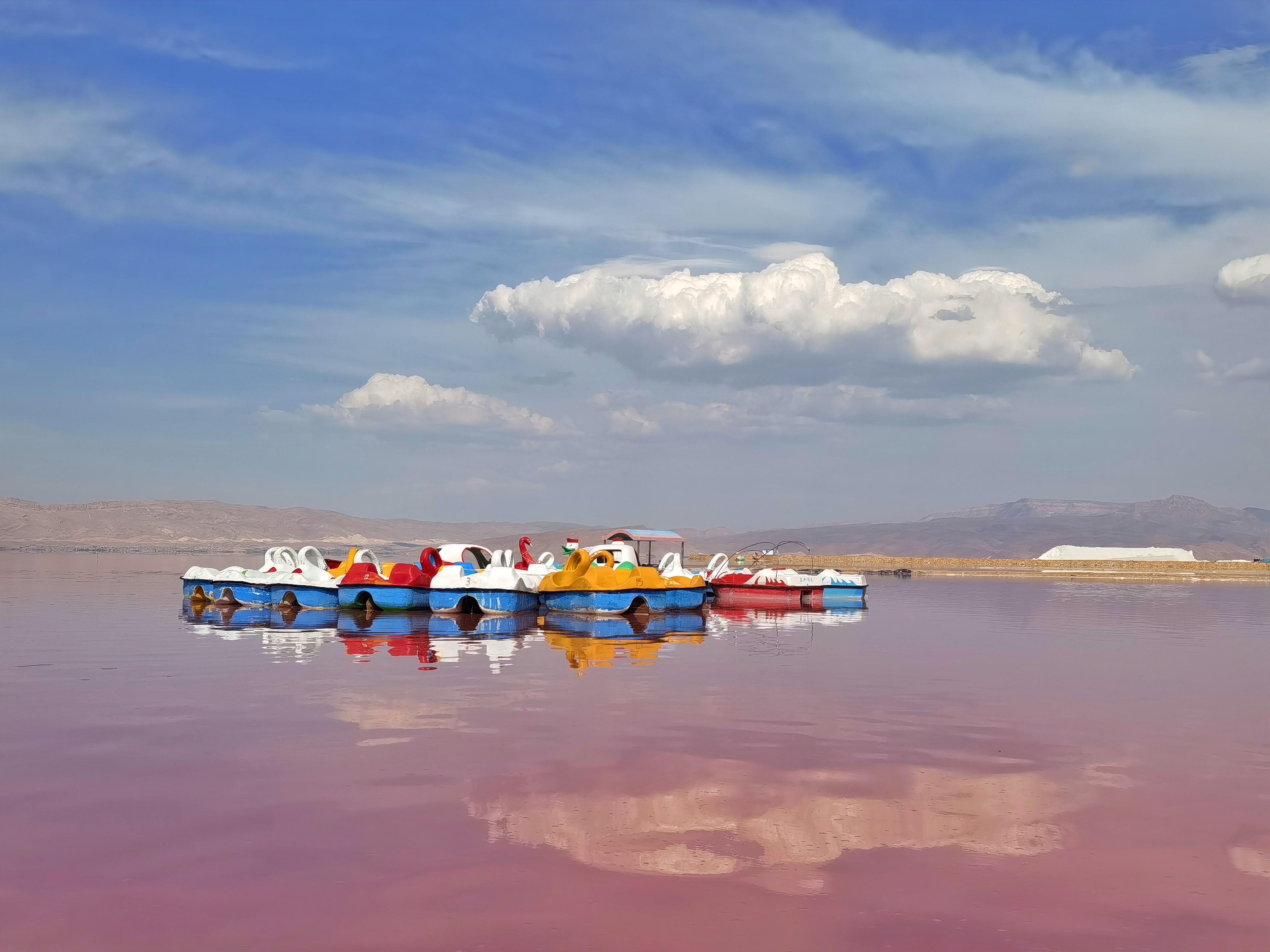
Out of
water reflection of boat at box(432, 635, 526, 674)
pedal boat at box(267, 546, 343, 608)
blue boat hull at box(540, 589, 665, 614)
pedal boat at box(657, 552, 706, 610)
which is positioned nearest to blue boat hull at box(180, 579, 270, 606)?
pedal boat at box(267, 546, 343, 608)

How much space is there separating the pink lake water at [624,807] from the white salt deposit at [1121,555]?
119m

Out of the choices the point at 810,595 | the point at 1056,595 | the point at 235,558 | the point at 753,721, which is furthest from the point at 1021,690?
the point at 235,558

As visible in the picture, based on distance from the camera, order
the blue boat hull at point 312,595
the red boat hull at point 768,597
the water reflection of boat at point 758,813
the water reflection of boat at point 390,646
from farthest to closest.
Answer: the red boat hull at point 768,597
the blue boat hull at point 312,595
the water reflection of boat at point 390,646
the water reflection of boat at point 758,813

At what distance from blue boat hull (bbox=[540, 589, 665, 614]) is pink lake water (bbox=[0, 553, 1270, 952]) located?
15.6 metres

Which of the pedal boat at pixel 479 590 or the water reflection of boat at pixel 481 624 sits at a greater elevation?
the pedal boat at pixel 479 590

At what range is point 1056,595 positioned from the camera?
64438 millimetres

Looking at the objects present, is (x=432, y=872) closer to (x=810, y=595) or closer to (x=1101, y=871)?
(x=1101, y=871)

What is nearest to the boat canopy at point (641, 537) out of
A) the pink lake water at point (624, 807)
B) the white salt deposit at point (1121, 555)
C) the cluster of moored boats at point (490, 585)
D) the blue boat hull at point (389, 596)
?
the cluster of moored boats at point (490, 585)

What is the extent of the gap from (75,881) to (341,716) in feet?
26.2

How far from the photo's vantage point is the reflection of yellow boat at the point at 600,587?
1592 inches

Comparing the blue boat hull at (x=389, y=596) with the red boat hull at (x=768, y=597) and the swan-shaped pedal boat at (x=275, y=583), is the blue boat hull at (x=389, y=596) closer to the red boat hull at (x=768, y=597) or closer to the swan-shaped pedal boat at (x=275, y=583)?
the swan-shaped pedal boat at (x=275, y=583)

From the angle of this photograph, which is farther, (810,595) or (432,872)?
(810,595)

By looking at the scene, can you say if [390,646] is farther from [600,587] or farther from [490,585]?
[600,587]

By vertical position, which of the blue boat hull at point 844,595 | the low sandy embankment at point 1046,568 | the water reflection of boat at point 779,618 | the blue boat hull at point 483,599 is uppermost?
the blue boat hull at point 483,599
